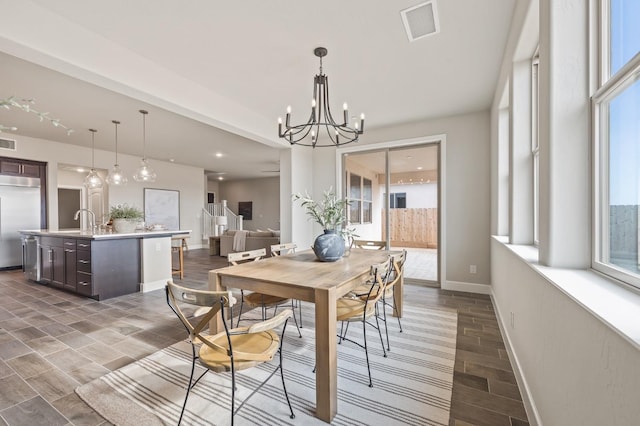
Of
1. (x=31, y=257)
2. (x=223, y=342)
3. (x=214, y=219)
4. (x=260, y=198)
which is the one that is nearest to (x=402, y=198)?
(x=223, y=342)

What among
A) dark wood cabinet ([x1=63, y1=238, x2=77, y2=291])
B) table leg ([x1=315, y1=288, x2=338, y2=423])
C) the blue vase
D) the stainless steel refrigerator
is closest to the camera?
table leg ([x1=315, y1=288, x2=338, y2=423])

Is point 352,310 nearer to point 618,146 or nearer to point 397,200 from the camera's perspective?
point 618,146

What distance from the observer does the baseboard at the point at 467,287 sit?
4.13 metres

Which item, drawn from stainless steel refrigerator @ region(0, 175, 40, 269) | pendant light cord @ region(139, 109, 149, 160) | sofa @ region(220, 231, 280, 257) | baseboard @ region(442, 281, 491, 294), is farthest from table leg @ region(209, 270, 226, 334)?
stainless steel refrigerator @ region(0, 175, 40, 269)

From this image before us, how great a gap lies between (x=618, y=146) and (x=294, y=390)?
2112 mm

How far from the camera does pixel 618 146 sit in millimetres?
1109

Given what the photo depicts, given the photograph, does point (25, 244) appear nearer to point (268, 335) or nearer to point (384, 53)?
point (268, 335)

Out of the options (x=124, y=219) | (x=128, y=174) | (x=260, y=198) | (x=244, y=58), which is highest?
(x=244, y=58)

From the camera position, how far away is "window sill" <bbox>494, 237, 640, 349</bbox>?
72cm

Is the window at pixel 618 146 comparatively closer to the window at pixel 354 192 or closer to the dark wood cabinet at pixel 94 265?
the window at pixel 354 192

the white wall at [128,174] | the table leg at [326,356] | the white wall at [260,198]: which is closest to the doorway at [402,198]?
the table leg at [326,356]

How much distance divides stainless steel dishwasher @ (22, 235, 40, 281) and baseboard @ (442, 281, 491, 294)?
6.73 meters

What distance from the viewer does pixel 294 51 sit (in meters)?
2.67

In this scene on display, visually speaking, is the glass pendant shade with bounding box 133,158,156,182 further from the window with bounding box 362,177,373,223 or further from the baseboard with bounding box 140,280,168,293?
the window with bounding box 362,177,373,223
